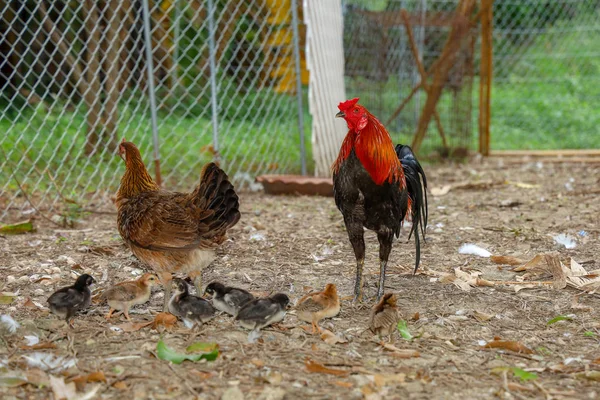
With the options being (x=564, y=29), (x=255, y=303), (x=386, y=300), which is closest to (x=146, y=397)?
(x=255, y=303)

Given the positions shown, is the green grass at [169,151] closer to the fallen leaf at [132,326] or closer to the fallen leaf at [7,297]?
the fallen leaf at [7,297]

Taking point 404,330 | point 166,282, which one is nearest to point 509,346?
point 404,330

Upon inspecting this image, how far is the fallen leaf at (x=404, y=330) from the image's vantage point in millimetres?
3713

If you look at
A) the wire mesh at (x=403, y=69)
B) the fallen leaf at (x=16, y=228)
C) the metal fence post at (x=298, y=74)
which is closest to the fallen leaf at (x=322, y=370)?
the fallen leaf at (x=16, y=228)

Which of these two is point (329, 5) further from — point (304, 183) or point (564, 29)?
point (564, 29)

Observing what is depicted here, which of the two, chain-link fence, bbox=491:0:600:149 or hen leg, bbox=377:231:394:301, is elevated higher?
chain-link fence, bbox=491:0:600:149

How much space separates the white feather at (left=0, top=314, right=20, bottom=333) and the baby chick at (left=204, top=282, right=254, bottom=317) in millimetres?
1101

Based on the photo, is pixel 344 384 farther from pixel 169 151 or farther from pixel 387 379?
pixel 169 151

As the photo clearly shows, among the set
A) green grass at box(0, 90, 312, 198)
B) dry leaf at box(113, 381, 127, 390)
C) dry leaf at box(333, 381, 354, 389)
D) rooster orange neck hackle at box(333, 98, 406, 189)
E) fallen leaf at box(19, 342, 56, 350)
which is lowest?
dry leaf at box(333, 381, 354, 389)

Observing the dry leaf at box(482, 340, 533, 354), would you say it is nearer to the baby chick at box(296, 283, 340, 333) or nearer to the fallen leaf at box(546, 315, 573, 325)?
the fallen leaf at box(546, 315, 573, 325)

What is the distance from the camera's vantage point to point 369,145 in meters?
4.02

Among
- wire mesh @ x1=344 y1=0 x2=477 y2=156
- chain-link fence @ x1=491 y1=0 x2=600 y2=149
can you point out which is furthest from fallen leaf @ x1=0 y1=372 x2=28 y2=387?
chain-link fence @ x1=491 y1=0 x2=600 y2=149

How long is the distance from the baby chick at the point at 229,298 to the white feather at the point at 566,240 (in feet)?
9.68

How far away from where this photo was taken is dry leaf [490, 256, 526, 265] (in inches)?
200
